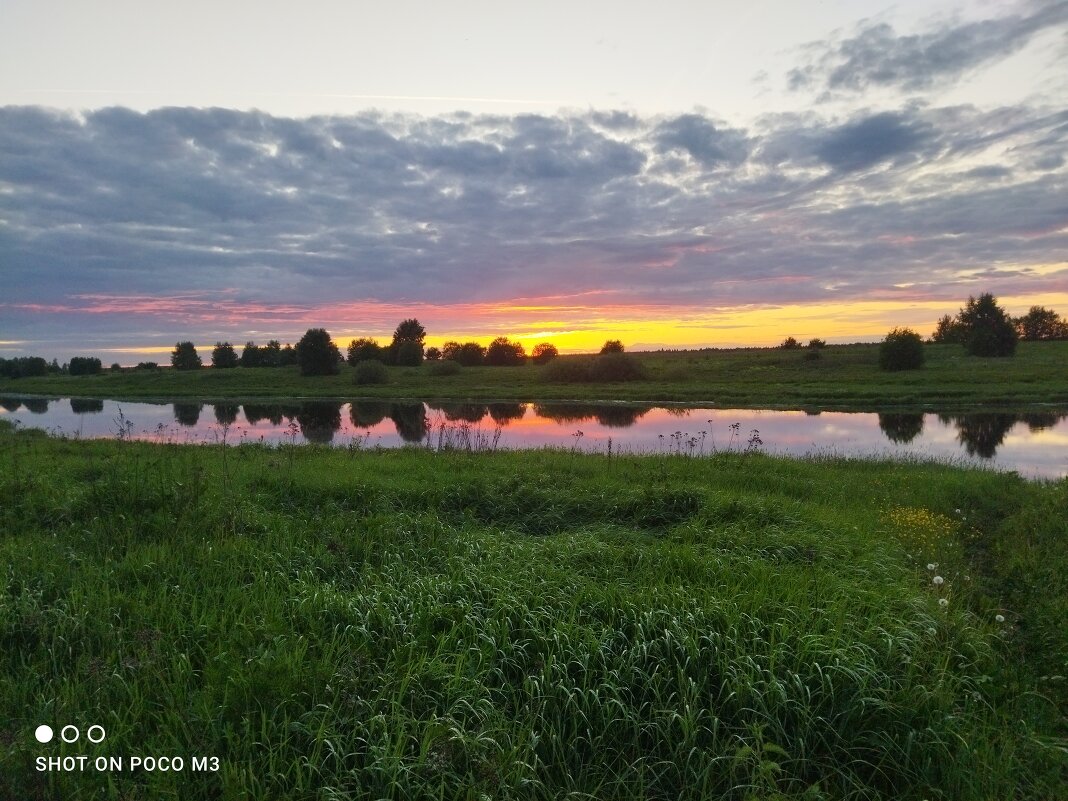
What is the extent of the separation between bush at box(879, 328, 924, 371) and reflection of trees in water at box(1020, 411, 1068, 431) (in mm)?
29671

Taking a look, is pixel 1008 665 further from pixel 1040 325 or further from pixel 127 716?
pixel 1040 325

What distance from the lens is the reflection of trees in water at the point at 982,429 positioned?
23.2 m

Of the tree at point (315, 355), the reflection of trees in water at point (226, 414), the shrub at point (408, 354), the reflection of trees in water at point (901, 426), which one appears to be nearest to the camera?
the reflection of trees in water at point (901, 426)

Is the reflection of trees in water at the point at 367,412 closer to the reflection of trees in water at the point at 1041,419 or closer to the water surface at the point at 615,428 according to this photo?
the water surface at the point at 615,428

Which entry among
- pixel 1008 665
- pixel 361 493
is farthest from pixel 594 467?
pixel 1008 665

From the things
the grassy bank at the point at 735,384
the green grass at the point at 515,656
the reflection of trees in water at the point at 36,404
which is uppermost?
the grassy bank at the point at 735,384

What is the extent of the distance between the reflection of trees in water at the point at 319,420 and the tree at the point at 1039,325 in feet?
373

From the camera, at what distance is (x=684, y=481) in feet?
38.9

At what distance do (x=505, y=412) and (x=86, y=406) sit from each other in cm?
3934

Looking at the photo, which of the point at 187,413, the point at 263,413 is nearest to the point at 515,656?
the point at 263,413

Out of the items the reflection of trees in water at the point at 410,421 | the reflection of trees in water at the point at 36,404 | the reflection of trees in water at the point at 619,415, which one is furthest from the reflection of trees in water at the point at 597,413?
the reflection of trees in water at the point at 36,404

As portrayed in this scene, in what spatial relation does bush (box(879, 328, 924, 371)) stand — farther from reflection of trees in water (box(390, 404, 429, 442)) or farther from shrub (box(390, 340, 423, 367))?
shrub (box(390, 340, 423, 367))

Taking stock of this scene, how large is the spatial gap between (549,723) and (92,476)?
1048 centimetres

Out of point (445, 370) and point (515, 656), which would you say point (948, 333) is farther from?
point (515, 656)
